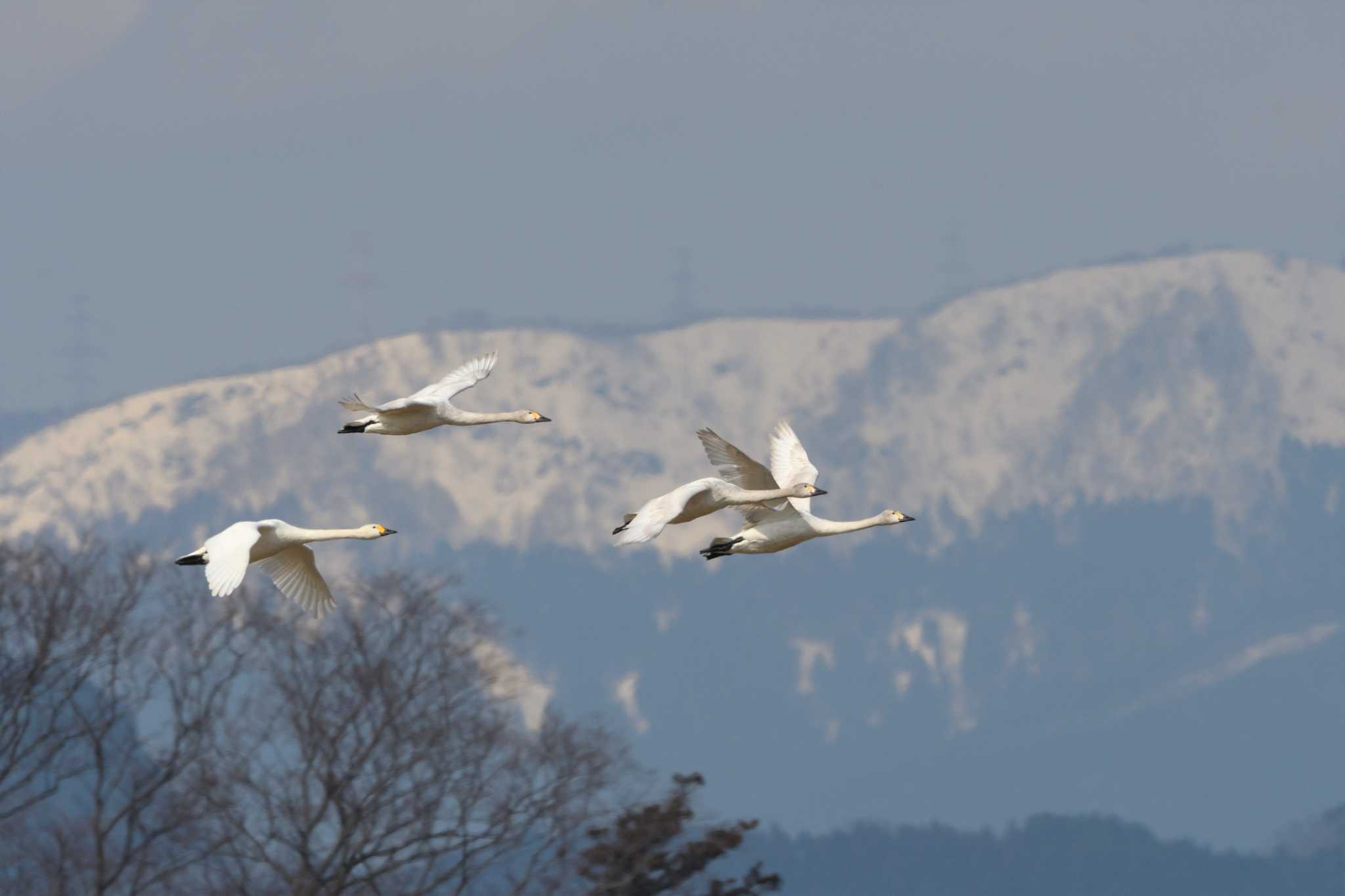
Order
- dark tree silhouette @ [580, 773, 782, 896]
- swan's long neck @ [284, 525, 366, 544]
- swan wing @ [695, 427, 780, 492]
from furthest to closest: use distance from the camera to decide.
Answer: dark tree silhouette @ [580, 773, 782, 896] < swan wing @ [695, 427, 780, 492] < swan's long neck @ [284, 525, 366, 544]

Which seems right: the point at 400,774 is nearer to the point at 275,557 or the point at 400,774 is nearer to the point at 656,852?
the point at 656,852

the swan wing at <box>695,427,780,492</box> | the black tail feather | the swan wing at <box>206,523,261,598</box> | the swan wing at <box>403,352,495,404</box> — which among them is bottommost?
the swan wing at <box>206,523,261,598</box>

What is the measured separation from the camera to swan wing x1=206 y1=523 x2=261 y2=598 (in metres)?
21.6

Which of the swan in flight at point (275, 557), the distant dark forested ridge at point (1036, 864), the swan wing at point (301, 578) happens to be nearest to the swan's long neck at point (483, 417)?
the swan in flight at point (275, 557)

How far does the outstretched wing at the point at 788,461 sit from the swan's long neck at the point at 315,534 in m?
6.44

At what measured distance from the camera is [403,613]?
49.9m

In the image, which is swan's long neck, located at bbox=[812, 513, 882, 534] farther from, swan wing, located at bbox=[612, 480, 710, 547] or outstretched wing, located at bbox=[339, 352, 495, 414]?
outstretched wing, located at bbox=[339, 352, 495, 414]

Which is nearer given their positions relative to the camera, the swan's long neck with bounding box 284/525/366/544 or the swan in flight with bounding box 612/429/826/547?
the swan in flight with bounding box 612/429/826/547

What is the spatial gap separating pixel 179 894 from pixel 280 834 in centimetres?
225

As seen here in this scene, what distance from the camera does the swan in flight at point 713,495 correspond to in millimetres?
22844

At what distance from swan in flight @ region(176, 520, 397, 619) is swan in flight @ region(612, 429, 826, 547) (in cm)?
265

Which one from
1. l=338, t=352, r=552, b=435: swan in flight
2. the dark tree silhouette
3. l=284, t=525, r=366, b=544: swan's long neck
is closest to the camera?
l=284, t=525, r=366, b=544: swan's long neck

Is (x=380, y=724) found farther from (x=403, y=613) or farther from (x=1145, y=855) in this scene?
(x=1145, y=855)

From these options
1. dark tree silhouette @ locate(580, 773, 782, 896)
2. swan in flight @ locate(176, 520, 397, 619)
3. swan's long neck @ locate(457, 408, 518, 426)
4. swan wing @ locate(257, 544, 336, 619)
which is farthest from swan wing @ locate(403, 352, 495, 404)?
dark tree silhouette @ locate(580, 773, 782, 896)
